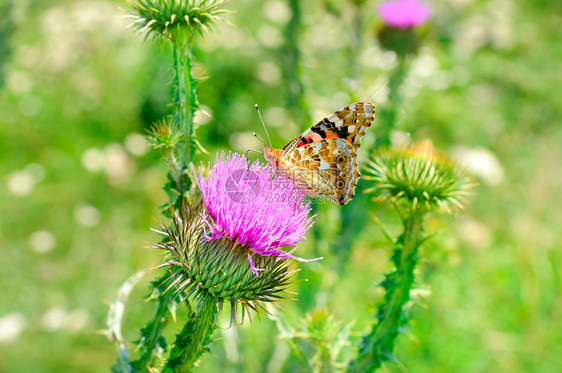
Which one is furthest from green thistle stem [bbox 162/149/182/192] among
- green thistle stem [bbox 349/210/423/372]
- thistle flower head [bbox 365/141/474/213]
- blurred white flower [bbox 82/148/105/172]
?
blurred white flower [bbox 82/148/105/172]

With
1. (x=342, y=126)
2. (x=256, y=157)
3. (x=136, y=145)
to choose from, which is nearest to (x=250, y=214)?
(x=342, y=126)

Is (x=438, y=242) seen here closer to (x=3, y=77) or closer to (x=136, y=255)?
→ (x=136, y=255)

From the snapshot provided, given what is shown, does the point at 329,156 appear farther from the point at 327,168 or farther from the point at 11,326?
the point at 11,326

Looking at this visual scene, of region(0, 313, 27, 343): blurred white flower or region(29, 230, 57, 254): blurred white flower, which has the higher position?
region(29, 230, 57, 254): blurred white flower

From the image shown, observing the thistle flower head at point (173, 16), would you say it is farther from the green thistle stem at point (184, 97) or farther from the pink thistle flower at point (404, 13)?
the pink thistle flower at point (404, 13)

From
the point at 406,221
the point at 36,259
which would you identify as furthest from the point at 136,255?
the point at 406,221

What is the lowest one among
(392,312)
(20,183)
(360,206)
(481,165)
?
(392,312)

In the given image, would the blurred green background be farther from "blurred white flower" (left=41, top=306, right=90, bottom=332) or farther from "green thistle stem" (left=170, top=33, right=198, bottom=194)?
"green thistle stem" (left=170, top=33, right=198, bottom=194)

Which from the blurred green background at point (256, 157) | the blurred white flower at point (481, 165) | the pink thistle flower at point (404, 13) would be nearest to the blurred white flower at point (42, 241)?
the blurred green background at point (256, 157)
